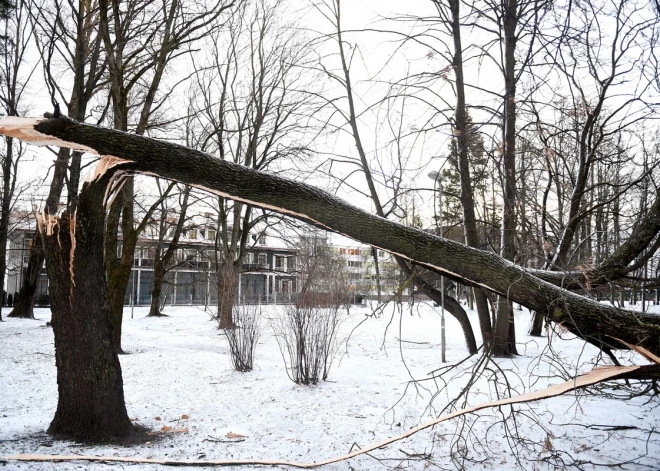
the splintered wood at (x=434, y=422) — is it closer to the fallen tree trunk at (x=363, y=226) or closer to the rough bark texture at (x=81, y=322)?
the fallen tree trunk at (x=363, y=226)

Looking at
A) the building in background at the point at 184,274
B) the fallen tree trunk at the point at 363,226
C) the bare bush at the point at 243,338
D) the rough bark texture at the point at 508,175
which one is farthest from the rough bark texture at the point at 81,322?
the building in background at the point at 184,274

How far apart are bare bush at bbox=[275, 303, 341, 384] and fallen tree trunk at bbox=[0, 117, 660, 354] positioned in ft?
13.0

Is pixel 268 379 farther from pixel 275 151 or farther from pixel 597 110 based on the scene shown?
pixel 275 151

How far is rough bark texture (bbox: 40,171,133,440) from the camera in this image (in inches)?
162

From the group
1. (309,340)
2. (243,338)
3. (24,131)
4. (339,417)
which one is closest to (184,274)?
(243,338)

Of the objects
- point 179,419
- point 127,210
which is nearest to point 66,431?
point 179,419

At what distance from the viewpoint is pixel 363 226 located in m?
3.52

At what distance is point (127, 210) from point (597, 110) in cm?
964

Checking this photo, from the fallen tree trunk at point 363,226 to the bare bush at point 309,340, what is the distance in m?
3.97

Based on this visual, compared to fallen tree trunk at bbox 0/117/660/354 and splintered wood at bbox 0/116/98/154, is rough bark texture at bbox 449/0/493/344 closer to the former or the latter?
fallen tree trunk at bbox 0/117/660/354

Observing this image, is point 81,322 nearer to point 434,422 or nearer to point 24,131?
point 24,131

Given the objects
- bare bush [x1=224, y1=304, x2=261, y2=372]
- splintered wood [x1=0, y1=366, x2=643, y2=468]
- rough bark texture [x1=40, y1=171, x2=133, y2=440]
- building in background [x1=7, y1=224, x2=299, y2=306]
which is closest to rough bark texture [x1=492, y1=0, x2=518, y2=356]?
splintered wood [x1=0, y1=366, x2=643, y2=468]

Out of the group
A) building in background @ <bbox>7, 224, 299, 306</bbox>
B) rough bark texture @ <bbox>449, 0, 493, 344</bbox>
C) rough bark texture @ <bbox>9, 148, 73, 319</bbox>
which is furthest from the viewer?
building in background @ <bbox>7, 224, 299, 306</bbox>

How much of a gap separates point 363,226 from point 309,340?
4.11 metres
